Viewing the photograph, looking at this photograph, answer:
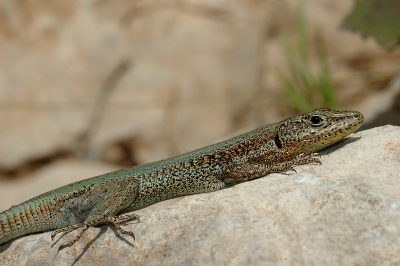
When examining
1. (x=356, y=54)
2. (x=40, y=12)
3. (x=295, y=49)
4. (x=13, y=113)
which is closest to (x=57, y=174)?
(x=13, y=113)

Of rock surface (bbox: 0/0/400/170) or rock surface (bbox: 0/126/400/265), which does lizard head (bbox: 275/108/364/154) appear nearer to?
rock surface (bbox: 0/126/400/265)

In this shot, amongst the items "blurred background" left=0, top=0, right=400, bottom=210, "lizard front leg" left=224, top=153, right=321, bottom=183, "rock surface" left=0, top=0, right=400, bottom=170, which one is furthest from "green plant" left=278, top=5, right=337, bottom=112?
"lizard front leg" left=224, top=153, right=321, bottom=183

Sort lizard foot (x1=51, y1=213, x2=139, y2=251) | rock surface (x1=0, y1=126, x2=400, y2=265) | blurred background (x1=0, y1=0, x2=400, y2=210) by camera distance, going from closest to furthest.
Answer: rock surface (x1=0, y1=126, x2=400, y2=265)
lizard foot (x1=51, y1=213, x2=139, y2=251)
blurred background (x1=0, y1=0, x2=400, y2=210)

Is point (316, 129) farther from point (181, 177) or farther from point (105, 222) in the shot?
point (105, 222)

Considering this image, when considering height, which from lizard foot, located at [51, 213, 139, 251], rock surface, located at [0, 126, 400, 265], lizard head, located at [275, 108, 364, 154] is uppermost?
lizard head, located at [275, 108, 364, 154]

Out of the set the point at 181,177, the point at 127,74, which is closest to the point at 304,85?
the point at 127,74

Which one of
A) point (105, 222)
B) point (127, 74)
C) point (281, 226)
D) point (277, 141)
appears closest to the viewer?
point (281, 226)

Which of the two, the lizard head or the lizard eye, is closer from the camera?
the lizard head

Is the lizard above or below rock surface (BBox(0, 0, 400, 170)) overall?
below

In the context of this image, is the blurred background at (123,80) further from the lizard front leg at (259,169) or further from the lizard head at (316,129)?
the lizard front leg at (259,169)
